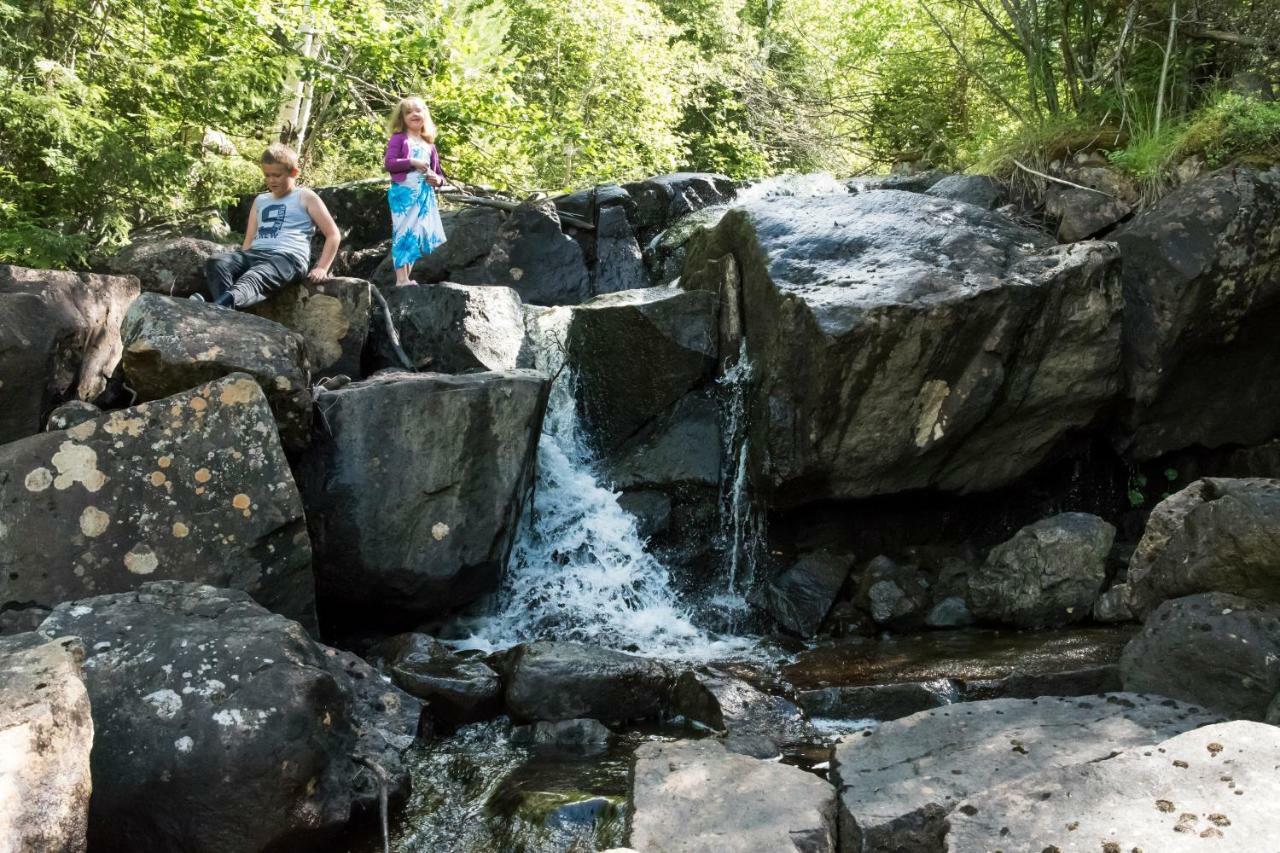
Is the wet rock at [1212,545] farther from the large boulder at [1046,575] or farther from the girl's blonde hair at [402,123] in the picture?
the girl's blonde hair at [402,123]

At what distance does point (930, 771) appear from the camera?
3559 mm

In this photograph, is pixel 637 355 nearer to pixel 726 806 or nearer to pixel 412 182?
pixel 412 182

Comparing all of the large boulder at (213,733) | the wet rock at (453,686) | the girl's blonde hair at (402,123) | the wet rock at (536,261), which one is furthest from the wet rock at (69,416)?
A: the wet rock at (536,261)

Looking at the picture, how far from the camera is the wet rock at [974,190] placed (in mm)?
9102

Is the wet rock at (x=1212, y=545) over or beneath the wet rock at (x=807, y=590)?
over

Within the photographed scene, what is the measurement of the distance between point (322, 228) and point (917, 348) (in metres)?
4.54

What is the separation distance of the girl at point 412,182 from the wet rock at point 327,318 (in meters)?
0.90

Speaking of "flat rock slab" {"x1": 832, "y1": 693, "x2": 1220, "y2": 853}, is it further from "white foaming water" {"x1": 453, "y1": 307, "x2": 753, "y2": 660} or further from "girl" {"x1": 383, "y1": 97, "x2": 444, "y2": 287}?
"girl" {"x1": 383, "y1": 97, "x2": 444, "y2": 287}

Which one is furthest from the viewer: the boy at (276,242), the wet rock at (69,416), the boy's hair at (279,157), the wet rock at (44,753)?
the boy's hair at (279,157)

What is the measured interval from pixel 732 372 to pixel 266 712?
4930mm

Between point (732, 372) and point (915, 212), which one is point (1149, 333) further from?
point (732, 372)

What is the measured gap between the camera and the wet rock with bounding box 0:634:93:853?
9.20ft

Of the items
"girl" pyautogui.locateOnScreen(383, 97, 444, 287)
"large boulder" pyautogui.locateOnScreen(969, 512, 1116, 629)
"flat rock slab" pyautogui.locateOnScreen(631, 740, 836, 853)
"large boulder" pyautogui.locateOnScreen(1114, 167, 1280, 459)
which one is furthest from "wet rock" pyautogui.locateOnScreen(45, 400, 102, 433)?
"large boulder" pyautogui.locateOnScreen(1114, 167, 1280, 459)

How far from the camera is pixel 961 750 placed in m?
3.67
